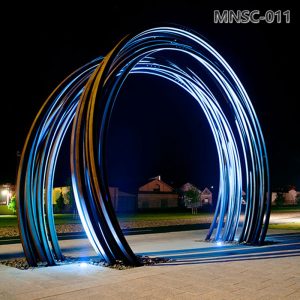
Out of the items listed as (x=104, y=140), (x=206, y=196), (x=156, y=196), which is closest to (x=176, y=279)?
(x=104, y=140)

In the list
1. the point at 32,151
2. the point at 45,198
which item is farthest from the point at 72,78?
the point at 45,198

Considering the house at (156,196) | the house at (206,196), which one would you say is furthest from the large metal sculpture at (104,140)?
the house at (206,196)

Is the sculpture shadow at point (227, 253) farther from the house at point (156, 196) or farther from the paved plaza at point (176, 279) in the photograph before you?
the house at point (156, 196)

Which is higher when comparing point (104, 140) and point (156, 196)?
point (104, 140)

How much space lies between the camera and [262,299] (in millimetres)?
6824

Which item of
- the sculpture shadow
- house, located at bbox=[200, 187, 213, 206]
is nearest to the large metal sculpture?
the sculpture shadow

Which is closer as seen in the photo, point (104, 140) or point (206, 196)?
point (104, 140)

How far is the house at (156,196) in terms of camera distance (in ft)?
204

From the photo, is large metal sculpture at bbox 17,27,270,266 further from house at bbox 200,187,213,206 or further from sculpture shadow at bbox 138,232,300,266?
house at bbox 200,187,213,206

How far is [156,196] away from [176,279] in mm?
56095

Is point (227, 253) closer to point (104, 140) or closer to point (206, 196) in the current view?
point (104, 140)

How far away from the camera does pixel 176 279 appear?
8.36 metres

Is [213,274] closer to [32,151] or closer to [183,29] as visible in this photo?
[32,151]

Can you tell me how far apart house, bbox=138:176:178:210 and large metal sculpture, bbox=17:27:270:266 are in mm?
46503
